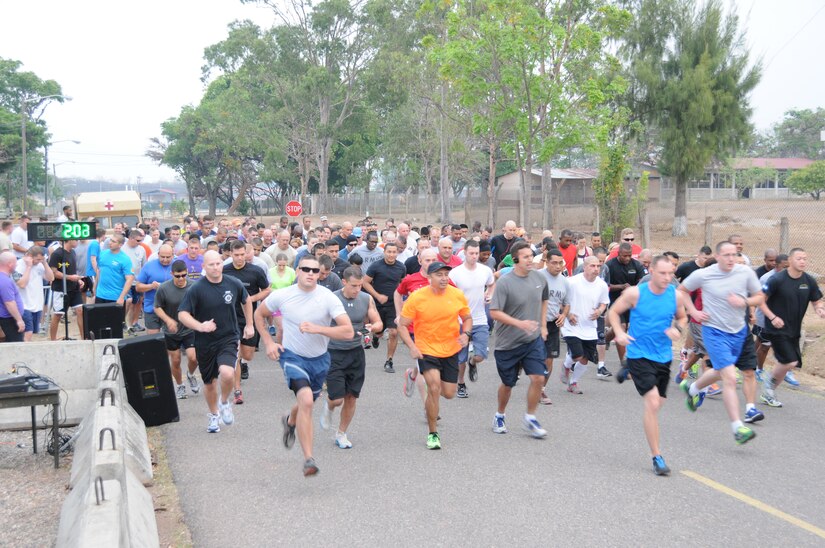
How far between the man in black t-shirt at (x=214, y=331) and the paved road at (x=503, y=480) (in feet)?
1.52

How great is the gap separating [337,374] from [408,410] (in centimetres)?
209

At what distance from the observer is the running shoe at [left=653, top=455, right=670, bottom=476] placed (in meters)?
7.05

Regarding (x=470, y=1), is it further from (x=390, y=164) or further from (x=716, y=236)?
(x=390, y=164)

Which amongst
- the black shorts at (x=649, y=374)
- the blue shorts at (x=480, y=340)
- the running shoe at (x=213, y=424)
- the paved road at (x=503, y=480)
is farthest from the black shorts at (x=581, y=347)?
the running shoe at (x=213, y=424)

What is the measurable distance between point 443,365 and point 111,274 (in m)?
7.66

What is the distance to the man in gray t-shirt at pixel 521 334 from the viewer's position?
841 cm

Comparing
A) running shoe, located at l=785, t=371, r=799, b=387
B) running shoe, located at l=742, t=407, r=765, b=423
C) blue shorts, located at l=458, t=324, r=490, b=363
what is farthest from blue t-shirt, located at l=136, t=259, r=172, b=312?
running shoe, located at l=785, t=371, r=799, b=387

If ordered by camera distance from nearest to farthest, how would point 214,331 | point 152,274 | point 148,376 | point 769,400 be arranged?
point 214,331 → point 148,376 → point 769,400 → point 152,274

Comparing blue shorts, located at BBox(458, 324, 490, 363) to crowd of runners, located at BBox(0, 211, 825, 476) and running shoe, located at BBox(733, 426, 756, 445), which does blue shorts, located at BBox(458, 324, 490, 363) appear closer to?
crowd of runners, located at BBox(0, 211, 825, 476)

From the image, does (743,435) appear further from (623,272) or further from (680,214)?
(680,214)

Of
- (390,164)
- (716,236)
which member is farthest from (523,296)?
(390,164)

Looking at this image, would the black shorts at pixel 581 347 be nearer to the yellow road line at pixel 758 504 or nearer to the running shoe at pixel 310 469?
the yellow road line at pixel 758 504

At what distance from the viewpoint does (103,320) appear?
12.0 m

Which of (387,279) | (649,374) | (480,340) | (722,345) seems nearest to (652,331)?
(649,374)
